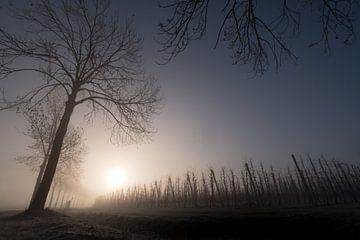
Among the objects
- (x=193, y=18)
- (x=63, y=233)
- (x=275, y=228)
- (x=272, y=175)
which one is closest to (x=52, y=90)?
(x=63, y=233)

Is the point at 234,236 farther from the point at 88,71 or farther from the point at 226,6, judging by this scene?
the point at 88,71

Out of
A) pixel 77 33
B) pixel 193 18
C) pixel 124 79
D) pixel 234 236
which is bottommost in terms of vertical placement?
pixel 234 236

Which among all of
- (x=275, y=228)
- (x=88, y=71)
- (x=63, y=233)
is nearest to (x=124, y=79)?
(x=88, y=71)

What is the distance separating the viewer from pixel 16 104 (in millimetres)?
9688

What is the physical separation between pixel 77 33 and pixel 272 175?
60.4 metres

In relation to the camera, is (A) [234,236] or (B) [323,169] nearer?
(A) [234,236]

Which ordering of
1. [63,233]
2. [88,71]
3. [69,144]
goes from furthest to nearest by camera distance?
[69,144] → [88,71] → [63,233]

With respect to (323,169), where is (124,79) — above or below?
below

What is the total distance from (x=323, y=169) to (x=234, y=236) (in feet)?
221

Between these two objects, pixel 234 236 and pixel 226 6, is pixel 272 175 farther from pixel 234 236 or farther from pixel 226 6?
pixel 226 6

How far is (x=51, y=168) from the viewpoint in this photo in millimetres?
9078

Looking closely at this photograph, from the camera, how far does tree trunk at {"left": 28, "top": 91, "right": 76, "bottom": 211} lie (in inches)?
333

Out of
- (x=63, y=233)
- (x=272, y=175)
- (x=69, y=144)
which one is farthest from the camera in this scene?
(x=272, y=175)

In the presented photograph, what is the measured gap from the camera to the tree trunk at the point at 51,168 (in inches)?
333
